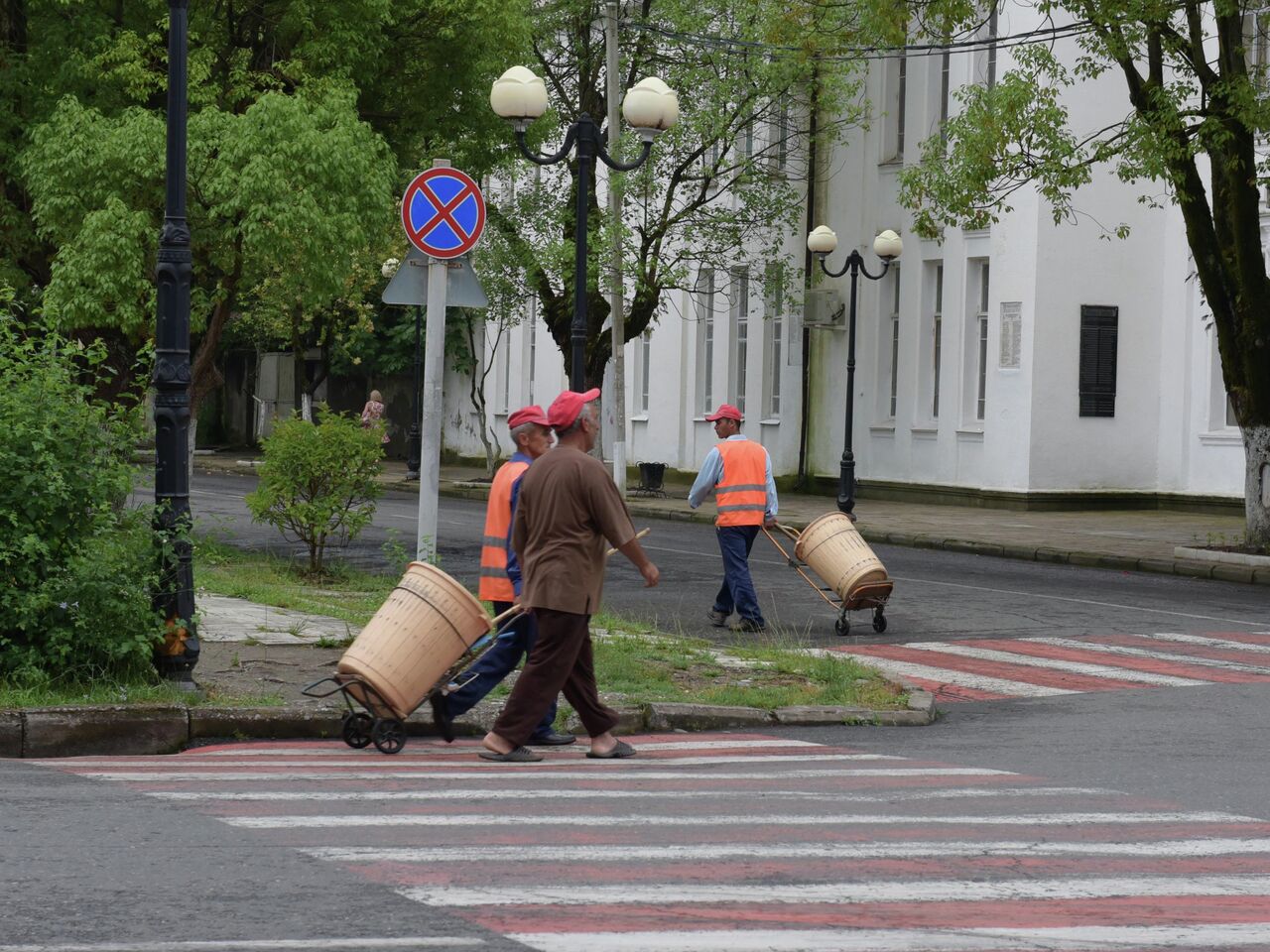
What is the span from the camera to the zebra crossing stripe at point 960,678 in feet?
41.5

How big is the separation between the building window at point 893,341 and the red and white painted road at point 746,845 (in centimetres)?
2574

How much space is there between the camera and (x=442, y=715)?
33.4ft

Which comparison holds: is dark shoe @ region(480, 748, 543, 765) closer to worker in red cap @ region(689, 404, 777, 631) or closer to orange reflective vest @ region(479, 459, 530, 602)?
orange reflective vest @ region(479, 459, 530, 602)

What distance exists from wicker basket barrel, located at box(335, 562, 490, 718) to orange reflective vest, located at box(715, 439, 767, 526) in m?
6.21

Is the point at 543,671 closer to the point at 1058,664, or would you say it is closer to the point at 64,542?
the point at 64,542

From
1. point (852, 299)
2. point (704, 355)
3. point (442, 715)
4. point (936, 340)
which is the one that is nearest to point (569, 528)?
point (442, 715)

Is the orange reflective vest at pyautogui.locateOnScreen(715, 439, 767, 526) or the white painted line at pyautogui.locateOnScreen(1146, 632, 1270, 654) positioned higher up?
the orange reflective vest at pyautogui.locateOnScreen(715, 439, 767, 526)

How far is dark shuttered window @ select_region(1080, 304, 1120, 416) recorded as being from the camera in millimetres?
32062

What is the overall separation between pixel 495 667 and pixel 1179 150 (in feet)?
44.5

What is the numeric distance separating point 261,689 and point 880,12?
14.2 metres

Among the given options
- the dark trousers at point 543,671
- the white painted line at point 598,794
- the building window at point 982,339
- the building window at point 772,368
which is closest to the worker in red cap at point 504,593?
the dark trousers at point 543,671

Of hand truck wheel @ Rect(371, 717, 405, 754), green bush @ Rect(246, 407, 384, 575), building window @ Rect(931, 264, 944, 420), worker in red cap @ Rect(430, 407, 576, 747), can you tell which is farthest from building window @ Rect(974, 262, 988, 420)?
hand truck wheel @ Rect(371, 717, 405, 754)

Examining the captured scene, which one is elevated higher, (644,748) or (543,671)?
(543,671)

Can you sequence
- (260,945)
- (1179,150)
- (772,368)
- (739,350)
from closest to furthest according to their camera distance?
(260,945) < (1179,150) < (772,368) < (739,350)
